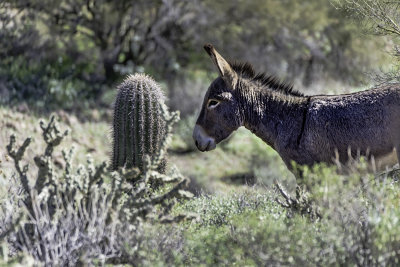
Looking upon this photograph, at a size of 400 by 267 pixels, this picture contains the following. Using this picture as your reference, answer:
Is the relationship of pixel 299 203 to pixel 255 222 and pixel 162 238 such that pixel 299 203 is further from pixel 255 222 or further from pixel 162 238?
pixel 162 238

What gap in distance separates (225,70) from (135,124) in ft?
6.48

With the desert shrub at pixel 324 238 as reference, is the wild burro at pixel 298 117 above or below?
above

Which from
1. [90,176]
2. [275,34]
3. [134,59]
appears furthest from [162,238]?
[275,34]

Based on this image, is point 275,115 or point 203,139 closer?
point 275,115

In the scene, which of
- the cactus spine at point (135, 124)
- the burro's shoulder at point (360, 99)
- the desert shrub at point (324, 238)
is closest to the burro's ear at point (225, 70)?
the burro's shoulder at point (360, 99)

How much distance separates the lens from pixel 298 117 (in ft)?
21.1

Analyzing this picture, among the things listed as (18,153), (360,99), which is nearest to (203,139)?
(360,99)

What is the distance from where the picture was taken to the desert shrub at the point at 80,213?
4.89 m

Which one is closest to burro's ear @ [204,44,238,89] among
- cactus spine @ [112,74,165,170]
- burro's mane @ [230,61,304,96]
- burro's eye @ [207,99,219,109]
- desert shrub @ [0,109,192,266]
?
burro's mane @ [230,61,304,96]

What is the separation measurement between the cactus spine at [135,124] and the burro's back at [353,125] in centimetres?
253

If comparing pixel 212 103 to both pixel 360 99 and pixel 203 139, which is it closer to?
pixel 203 139

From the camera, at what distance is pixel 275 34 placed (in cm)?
1875

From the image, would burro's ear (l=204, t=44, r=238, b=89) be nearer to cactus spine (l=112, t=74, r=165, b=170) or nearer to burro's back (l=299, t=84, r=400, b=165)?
burro's back (l=299, t=84, r=400, b=165)

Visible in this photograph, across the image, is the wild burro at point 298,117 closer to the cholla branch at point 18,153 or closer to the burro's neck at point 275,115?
the burro's neck at point 275,115
